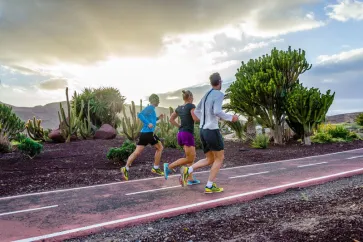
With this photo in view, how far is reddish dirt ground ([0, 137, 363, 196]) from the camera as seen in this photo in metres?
7.66

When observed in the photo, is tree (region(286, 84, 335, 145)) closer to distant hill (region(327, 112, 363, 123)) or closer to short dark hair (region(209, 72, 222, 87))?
short dark hair (region(209, 72, 222, 87))

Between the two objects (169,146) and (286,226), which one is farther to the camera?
(169,146)

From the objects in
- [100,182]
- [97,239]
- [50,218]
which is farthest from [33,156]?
[97,239]

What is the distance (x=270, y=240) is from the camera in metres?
3.66

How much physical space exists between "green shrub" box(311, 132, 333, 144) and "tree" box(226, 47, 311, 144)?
1683 millimetres

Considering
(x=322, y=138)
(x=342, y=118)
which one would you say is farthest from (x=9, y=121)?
(x=342, y=118)

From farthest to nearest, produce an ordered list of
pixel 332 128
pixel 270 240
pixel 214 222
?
pixel 332 128 → pixel 214 222 → pixel 270 240

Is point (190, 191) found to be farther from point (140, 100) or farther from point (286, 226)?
point (140, 100)

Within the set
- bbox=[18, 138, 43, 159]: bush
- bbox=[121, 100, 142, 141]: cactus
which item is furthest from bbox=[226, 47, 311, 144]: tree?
bbox=[18, 138, 43, 159]: bush

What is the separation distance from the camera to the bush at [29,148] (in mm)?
10875

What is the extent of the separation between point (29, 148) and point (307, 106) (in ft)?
36.8

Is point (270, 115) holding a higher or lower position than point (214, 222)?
higher

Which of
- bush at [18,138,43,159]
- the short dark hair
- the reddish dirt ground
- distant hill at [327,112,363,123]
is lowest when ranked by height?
the reddish dirt ground

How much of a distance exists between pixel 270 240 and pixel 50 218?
3.16 m
